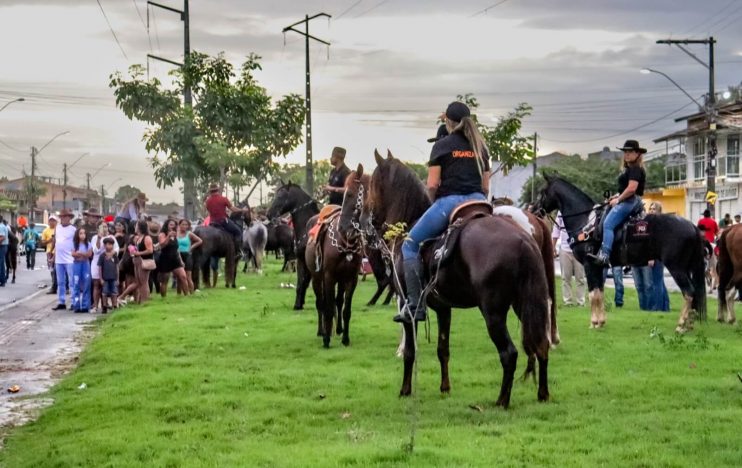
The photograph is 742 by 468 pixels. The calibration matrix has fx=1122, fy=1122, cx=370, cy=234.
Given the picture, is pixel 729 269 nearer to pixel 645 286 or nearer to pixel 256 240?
pixel 645 286

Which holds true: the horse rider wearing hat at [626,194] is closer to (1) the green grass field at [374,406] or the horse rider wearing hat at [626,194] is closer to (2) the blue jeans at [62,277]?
(1) the green grass field at [374,406]

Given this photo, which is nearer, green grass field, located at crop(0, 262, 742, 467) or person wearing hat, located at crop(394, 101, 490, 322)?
green grass field, located at crop(0, 262, 742, 467)

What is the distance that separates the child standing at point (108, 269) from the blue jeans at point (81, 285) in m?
0.36

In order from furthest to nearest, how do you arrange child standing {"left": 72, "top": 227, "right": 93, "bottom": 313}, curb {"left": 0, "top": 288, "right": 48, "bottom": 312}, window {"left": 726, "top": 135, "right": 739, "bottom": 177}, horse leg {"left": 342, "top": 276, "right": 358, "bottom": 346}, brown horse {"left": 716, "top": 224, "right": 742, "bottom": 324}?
window {"left": 726, "top": 135, "right": 739, "bottom": 177}, curb {"left": 0, "top": 288, "right": 48, "bottom": 312}, child standing {"left": 72, "top": 227, "right": 93, "bottom": 313}, brown horse {"left": 716, "top": 224, "right": 742, "bottom": 324}, horse leg {"left": 342, "top": 276, "right": 358, "bottom": 346}

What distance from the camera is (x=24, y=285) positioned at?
3450 cm

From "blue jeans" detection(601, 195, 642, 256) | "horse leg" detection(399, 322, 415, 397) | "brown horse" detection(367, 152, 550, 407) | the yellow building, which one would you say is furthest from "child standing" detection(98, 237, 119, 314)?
the yellow building

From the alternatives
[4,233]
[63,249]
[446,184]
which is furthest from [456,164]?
[4,233]

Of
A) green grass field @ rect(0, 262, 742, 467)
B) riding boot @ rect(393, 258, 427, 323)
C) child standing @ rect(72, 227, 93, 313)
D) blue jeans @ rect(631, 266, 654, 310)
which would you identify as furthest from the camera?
child standing @ rect(72, 227, 93, 313)

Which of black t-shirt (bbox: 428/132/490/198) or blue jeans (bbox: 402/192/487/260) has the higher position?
black t-shirt (bbox: 428/132/490/198)

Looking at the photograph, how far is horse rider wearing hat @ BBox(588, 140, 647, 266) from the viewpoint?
17156mm

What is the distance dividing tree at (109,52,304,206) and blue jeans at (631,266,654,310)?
18.2 metres

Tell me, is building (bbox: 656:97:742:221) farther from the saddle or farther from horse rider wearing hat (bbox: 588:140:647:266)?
the saddle

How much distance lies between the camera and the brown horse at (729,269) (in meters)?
18.0

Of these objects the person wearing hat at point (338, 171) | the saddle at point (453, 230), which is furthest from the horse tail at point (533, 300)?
the person wearing hat at point (338, 171)
